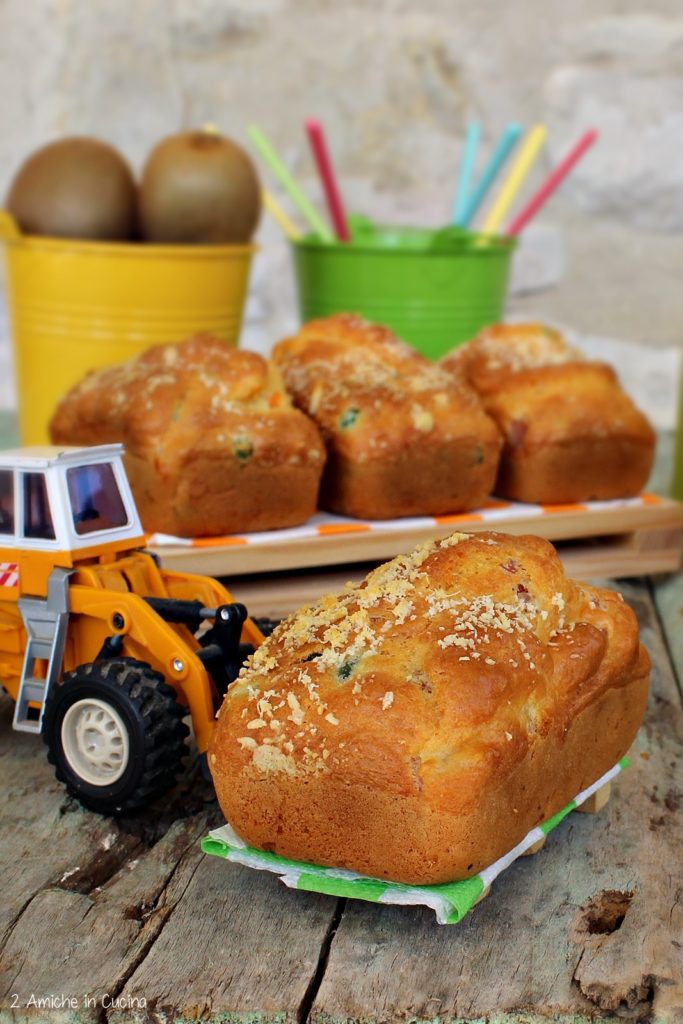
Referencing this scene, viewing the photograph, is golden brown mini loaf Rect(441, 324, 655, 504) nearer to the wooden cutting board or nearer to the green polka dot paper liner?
the wooden cutting board

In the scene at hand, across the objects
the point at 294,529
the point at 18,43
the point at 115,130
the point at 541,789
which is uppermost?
the point at 18,43

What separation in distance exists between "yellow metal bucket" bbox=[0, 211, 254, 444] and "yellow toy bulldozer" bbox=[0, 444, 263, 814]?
107 cm

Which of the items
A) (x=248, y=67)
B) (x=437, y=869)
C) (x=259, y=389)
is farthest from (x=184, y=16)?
(x=437, y=869)

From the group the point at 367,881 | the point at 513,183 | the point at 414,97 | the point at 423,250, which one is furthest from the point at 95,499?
the point at 414,97

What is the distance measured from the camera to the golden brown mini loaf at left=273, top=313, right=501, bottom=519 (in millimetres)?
1756

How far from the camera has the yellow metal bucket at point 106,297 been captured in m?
2.23

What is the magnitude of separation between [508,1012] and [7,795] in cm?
57

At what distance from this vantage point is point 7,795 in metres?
1.17

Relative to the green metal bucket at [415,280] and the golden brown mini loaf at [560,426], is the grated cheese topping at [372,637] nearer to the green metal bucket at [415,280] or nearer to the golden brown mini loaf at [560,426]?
the golden brown mini loaf at [560,426]

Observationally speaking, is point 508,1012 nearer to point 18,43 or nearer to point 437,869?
point 437,869

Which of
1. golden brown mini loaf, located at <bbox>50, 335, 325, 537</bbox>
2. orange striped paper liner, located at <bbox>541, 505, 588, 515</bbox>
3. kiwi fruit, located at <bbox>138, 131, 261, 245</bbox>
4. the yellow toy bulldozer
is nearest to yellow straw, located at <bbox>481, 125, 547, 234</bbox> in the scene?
kiwi fruit, located at <bbox>138, 131, 261, 245</bbox>

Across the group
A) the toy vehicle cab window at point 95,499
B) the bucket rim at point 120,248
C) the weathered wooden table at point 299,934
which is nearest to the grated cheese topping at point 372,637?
the weathered wooden table at point 299,934

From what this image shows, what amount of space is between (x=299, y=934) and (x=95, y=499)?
51 centimetres

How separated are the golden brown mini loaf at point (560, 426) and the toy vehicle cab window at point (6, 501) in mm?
935
